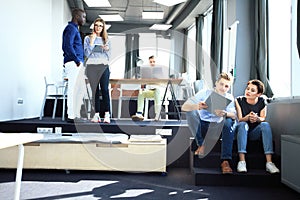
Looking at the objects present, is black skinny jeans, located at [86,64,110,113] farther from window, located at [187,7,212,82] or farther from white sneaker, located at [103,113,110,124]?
window, located at [187,7,212,82]

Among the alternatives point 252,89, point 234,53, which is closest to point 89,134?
point 252,89

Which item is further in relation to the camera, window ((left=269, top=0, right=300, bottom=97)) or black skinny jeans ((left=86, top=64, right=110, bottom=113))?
black skinny jeans ((left=86, top=64, right=110, bottom=113))

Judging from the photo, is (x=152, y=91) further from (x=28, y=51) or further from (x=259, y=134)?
(x=259, y=134)

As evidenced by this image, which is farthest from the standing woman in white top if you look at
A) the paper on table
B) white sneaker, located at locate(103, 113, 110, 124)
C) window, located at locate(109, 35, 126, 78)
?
window, located at locate(109, 35, 126, 78)

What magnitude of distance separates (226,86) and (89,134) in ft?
5.21

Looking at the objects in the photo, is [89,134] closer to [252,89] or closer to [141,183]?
[141,183]

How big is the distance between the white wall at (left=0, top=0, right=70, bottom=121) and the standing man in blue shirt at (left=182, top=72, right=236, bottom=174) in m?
2.64

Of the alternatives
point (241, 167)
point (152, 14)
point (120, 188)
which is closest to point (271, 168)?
point (241, 167)

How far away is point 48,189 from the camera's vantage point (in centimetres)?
275

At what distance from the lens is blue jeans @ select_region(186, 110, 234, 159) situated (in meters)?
3.10

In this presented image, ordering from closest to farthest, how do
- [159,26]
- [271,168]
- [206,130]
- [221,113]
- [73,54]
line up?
1. [271,168]
2. [221,113]
3. [206,130]
4. [73,54]
5. [159,26]

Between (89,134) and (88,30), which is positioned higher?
(88,30)

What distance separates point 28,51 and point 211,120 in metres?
3.53

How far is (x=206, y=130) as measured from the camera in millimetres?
3309
